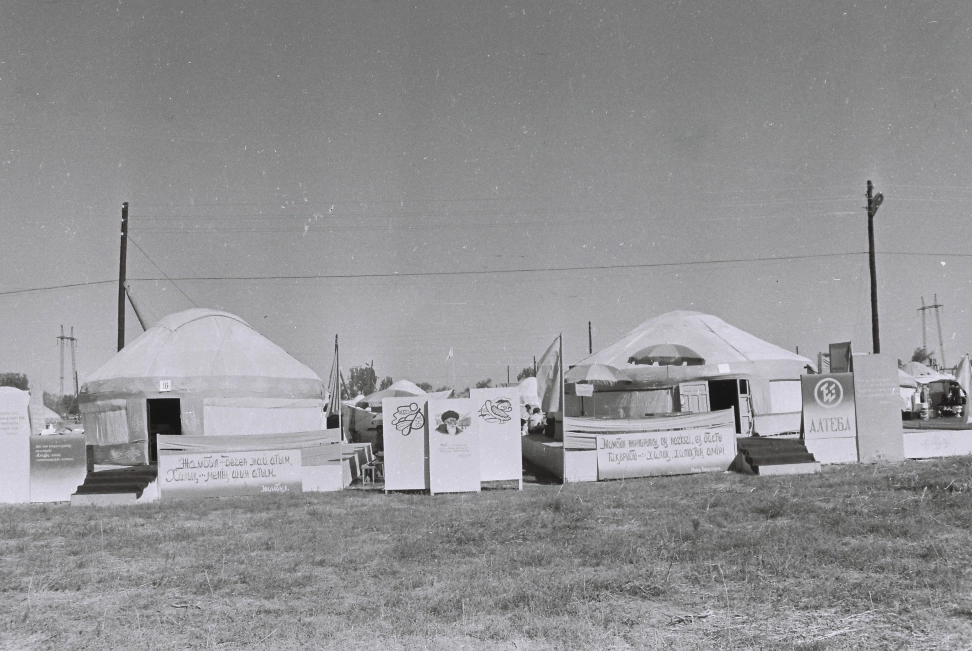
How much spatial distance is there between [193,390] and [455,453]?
880 centimetres

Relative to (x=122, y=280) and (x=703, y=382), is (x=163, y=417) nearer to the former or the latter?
(x=122, y=280)

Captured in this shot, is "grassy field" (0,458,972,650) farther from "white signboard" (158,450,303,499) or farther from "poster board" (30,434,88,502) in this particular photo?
"poster board" (30,434,88,502)

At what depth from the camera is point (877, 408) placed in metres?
13.8

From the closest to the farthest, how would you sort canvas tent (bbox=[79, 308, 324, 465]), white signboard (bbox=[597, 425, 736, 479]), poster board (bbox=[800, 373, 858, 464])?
white signboard (bbox=[597, 425, 736, 479]) → poster board (bbox=[800, 373, 858, 464]) → canvas tent (bbox=[79, 308, 324, 465])

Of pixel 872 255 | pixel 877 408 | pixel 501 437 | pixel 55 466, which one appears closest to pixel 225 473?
pixel 55 466

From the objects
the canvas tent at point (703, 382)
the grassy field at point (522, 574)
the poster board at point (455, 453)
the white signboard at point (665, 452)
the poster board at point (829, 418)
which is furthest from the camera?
the canvas tent at point (703, 382)

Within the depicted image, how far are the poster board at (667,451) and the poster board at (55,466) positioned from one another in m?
8.18

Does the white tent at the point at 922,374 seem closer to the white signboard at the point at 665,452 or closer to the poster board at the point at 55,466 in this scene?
the white signboard at the point at 665,452

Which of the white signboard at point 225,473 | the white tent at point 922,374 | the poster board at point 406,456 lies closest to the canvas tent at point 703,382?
the poster board at point 406,456

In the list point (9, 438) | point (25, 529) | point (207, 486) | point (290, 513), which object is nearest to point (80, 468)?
point (9, 438)

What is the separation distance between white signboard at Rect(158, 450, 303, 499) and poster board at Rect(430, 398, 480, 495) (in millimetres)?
2325

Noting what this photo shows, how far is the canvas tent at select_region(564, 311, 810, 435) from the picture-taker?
2153cm

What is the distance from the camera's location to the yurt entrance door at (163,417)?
20156 millimetres

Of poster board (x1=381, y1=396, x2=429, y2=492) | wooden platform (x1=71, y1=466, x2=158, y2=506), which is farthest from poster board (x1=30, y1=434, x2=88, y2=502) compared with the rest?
poster board (x1=381, y1=396, x2=429, y2=492)
